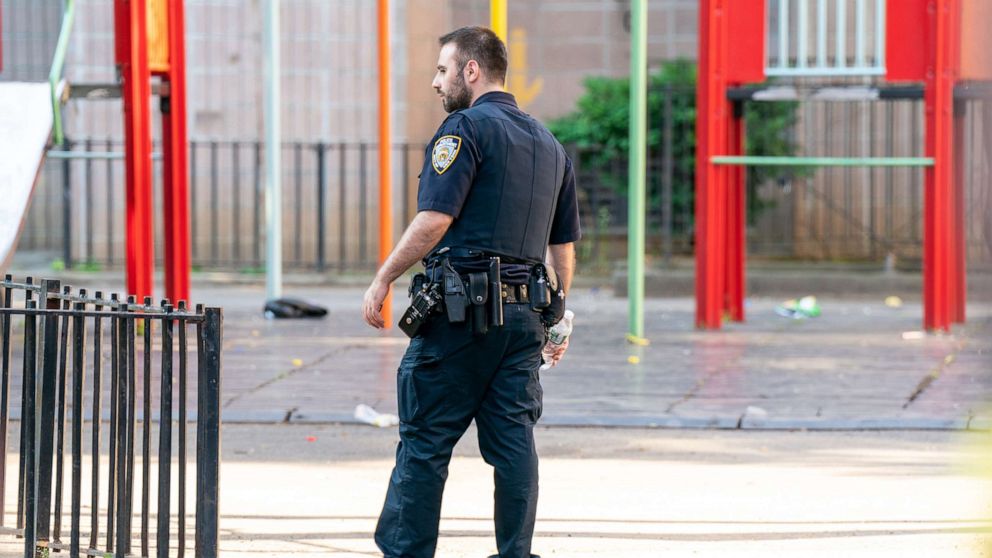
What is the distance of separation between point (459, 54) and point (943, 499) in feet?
9.18

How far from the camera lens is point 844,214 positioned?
1544cm

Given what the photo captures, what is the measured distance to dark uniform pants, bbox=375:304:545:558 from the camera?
454 cm

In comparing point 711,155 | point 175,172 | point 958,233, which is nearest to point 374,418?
point 175,172

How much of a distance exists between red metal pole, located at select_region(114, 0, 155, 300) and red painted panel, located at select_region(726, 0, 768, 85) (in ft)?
14.3

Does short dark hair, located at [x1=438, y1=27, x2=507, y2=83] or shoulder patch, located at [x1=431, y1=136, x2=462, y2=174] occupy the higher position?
short dark hair, located at [x1=438, y1=27, x2=507, y2=83]

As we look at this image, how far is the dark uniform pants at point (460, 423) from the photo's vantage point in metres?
4.54

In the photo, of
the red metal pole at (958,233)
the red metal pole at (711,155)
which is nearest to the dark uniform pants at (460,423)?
the red metal pole at (711,155)

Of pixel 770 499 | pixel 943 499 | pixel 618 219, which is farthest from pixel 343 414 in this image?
pixel 618 219

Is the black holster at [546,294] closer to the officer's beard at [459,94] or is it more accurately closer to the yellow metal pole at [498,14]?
the officer's beard at [459,94]

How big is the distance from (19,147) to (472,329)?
21.8 feet

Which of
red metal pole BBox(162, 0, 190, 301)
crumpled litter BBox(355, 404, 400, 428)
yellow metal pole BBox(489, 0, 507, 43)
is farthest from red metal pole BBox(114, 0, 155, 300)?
crumpled litter BBox(355, 404, 400, 428)

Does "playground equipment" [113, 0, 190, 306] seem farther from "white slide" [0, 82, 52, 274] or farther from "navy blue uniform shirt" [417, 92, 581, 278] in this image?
"navy blue uniform shirt" [417, 92, 581, 278]

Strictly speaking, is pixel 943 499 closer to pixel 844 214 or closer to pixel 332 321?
pixel 332 321

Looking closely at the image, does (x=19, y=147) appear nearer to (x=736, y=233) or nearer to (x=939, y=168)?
(x=736, y=233)
